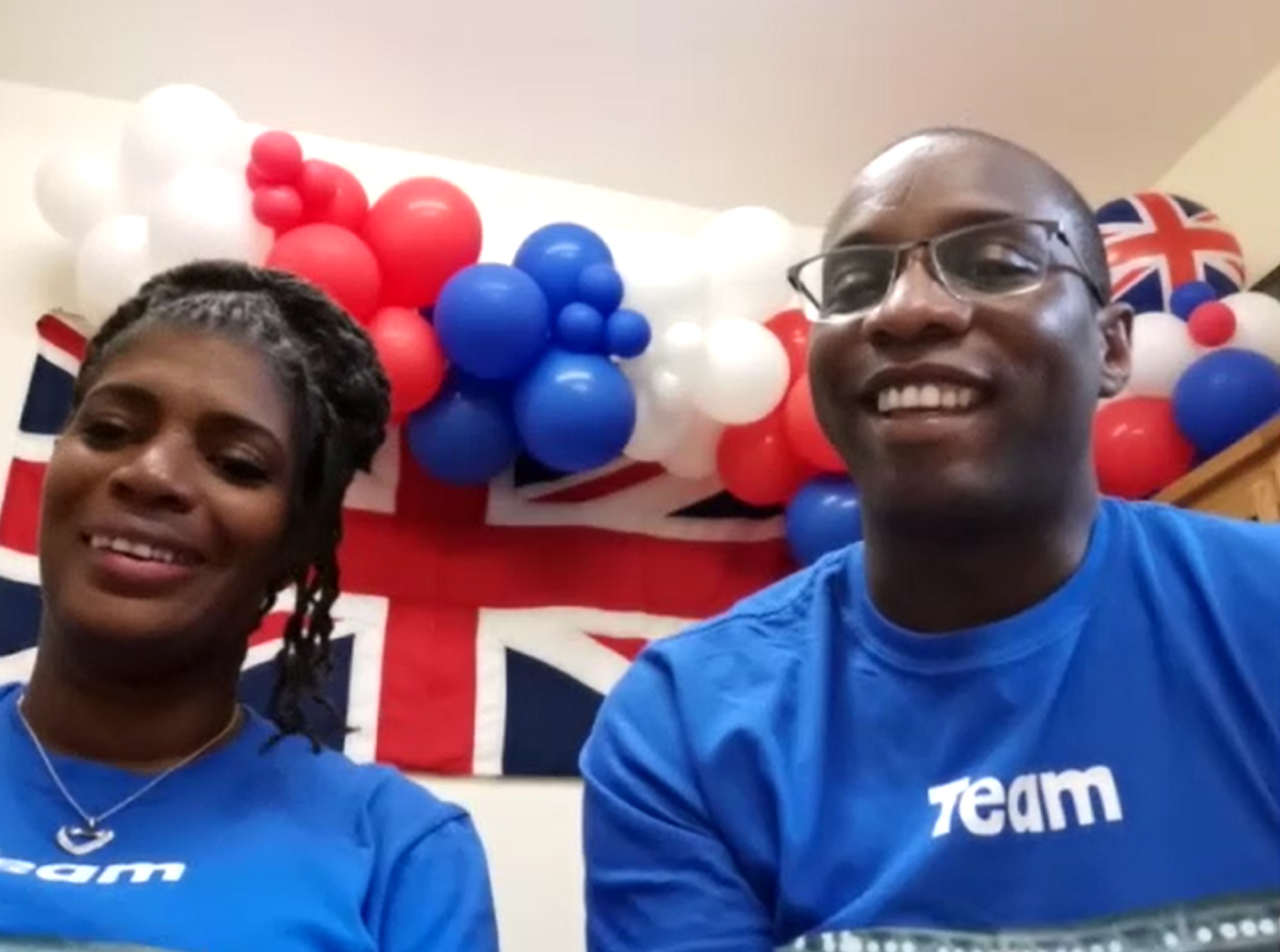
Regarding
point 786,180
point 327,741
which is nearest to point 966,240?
point 327,741

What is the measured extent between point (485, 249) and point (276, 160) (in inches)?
23.3

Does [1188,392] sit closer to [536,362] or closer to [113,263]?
[536,362]

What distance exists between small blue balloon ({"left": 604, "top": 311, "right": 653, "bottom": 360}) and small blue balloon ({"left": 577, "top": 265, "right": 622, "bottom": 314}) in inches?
0.7

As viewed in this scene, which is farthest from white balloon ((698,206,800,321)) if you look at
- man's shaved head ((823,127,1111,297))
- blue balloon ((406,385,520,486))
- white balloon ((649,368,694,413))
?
man's shaved head ((823,127,1111,297))

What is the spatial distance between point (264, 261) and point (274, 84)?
64 cm

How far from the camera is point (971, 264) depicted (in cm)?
100

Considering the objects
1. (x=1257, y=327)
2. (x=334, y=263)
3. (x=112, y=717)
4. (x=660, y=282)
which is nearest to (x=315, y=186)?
(x=334, y=263)

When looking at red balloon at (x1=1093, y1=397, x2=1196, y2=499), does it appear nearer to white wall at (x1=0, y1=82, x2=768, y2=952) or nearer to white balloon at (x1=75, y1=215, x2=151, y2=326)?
white wall at (x1=0, y1=82, x2=768, y2=952)

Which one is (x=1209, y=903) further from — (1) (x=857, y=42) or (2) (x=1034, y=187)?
(1) (x=857, y=42)

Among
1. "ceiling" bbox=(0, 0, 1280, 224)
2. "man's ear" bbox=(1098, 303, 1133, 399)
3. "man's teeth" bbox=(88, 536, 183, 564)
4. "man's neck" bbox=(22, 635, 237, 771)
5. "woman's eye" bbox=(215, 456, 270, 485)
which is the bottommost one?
"man's neck" bbox=(22, 635, 237, 771)

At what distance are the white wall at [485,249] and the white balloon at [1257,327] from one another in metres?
0.97

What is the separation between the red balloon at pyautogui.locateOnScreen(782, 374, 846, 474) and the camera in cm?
196

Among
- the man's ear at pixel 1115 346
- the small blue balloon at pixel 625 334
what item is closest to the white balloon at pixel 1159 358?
the small blue balloon at pixel 625 334

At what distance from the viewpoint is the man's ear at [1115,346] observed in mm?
1068
